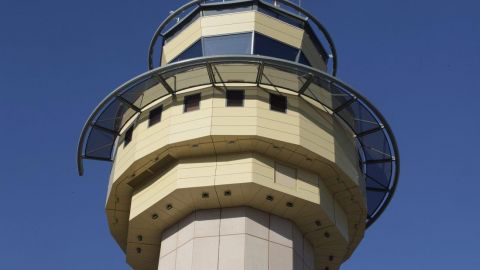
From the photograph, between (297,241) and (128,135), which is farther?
(128,135)

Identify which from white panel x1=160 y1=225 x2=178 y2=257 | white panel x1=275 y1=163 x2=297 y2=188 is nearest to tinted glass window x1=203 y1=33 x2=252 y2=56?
white panel x1=275 y1=163 x2=297 y2=188

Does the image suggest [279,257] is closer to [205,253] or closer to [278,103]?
[205,253]

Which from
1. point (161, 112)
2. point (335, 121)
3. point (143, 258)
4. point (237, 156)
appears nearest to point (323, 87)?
point (335, 121)

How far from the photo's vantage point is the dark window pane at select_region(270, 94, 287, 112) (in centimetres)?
3953

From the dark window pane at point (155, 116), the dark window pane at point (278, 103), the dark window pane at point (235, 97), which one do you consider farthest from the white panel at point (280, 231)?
the dark window pane at point (155, 116)

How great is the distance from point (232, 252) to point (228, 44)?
37.7ft

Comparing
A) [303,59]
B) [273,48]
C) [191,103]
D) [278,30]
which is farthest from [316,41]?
[191,103]

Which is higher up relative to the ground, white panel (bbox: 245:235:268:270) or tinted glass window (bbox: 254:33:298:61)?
tinted glass window (bbox: 254:33:298:61)

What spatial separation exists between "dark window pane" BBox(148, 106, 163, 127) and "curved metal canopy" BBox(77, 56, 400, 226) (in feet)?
1.85

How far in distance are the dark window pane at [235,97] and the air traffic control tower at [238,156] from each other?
5 cm

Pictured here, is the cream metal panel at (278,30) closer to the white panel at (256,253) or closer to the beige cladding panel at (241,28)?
the beige cladding panel at (241,28)

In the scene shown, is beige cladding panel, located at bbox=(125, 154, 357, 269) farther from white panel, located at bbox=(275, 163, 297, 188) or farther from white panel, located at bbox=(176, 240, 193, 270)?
white panel, located at bbox=(176, 240, 193, 270)

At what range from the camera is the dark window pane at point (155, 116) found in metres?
40.5

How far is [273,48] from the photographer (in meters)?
42.8
